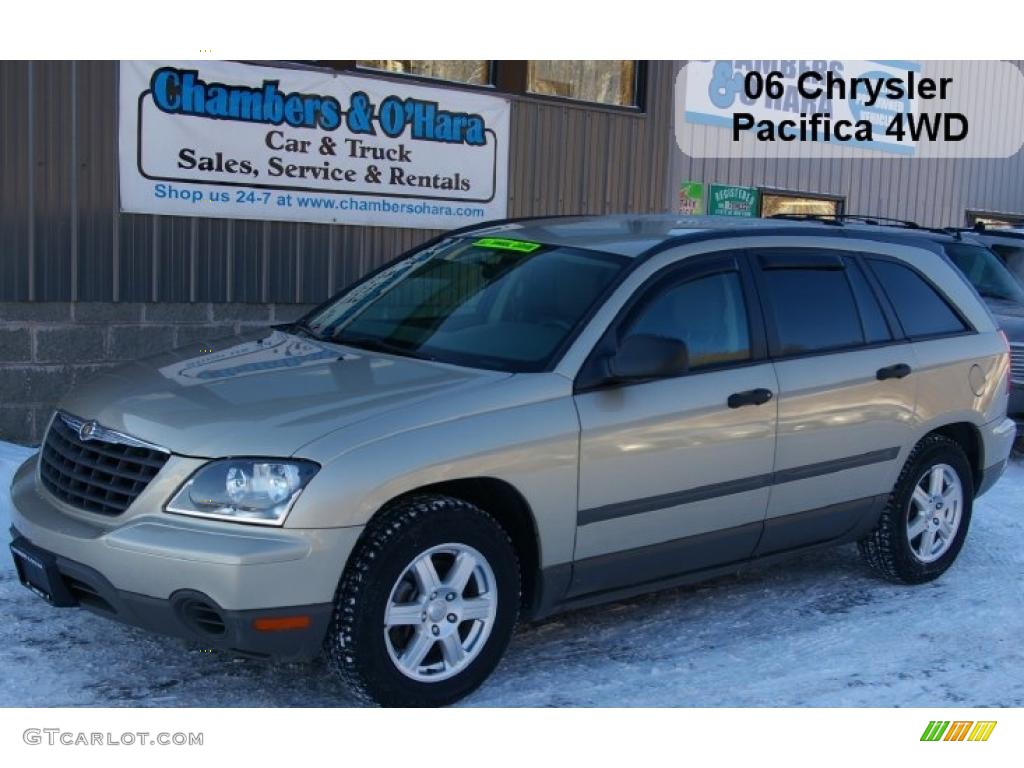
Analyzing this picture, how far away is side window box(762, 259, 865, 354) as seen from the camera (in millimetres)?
5367

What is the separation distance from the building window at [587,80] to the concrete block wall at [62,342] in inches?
150

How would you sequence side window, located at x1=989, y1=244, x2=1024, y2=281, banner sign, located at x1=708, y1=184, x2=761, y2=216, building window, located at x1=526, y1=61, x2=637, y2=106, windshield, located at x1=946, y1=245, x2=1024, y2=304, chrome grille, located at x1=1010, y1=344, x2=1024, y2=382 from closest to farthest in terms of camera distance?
1. chrome grille, located at x1=1010, y1=344, x2=1024, y2=382
2. windshield, located at x1=946, y1=245, x2=1024, y2=304
3. building window, located at x1=526, y1=61, x2=637, y2=106
4. side window, located at x1=989, y1=244, x2=1024, y2=281
5. banner sign, located at x1=708, y1=184, x2=761, y2=216

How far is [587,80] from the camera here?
11180mm

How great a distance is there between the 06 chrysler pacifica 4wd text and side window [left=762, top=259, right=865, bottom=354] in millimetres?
17

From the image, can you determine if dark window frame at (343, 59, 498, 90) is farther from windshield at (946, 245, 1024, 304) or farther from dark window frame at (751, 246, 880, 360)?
dark window frame at (751, 246, 880, 360)

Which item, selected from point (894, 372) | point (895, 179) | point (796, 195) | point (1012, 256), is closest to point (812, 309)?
point (894, 372)

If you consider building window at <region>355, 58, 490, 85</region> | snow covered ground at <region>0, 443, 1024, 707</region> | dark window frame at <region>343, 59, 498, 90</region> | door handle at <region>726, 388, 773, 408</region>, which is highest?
building window at <region>355, 58, 490, 85</region>

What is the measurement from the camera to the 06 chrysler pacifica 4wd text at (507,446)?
388 cm

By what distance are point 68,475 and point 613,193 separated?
7.88 m

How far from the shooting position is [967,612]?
18.7 feet

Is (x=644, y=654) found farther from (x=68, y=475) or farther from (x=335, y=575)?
(x=68, y=475)

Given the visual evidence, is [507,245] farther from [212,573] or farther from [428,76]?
[428,76]

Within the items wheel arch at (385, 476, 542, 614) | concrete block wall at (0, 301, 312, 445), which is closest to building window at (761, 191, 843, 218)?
concrete block wall at (0, 301, 312, 445)
